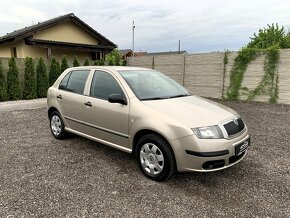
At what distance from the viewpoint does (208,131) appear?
346 centimetres

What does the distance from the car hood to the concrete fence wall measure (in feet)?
25.8

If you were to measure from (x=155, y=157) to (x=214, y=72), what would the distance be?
31.2 feet

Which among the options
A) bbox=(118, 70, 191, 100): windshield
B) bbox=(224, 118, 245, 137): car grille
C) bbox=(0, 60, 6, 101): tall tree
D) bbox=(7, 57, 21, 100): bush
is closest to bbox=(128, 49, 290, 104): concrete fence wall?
bbox=(7, 57, 21, 100): bush

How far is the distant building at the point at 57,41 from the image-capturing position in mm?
15906

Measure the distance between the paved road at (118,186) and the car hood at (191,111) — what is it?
91cm

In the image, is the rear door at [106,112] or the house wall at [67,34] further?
the house wall at [67,34]

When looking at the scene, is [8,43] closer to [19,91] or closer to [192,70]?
[19,91]

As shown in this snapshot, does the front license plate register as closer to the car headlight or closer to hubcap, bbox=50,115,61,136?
the car headlight

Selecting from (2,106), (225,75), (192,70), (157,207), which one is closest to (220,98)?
(225,75)

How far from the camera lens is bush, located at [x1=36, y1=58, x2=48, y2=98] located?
12.0 meters

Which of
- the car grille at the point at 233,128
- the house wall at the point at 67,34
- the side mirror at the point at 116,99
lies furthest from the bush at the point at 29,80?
the car grille at the point at 233,128

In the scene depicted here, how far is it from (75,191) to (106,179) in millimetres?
510

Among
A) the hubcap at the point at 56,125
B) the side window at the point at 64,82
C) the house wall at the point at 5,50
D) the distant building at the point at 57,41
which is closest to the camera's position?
the side window at the point at 64,82

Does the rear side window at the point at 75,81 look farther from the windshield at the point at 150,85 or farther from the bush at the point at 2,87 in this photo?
the bush at the point at 2,87
